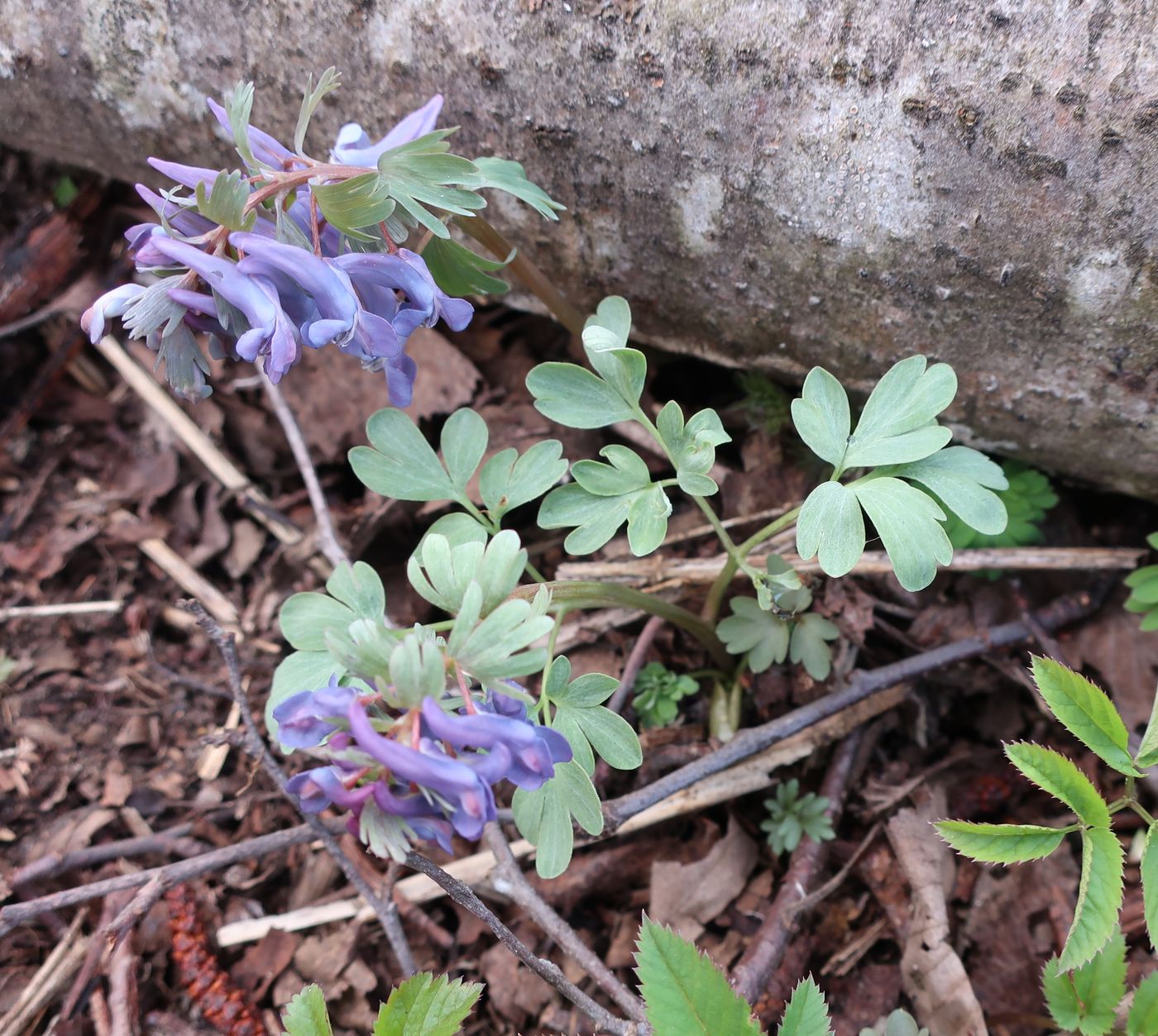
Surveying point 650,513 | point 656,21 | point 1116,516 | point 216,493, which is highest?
point 656,21

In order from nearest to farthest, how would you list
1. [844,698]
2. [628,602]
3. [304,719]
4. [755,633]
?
[304,719]
[628,602]
[755,633]
[844,698]

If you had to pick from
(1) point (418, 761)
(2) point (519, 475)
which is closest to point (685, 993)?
(1) point (418, 761)

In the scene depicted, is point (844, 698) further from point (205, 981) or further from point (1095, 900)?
point (205, 981)

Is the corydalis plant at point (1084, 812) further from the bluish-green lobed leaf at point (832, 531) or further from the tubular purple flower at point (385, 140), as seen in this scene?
the tubular purple flower at point (385, 140)

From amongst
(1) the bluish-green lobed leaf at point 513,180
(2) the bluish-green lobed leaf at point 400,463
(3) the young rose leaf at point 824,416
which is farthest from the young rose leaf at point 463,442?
(3) the young rose leaf at point 824,416

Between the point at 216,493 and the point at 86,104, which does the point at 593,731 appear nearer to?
the point at 216,493

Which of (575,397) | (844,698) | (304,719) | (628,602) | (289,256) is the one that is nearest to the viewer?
(304,719)

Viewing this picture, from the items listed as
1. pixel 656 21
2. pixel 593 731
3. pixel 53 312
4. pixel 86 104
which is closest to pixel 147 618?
pixel 53 312
